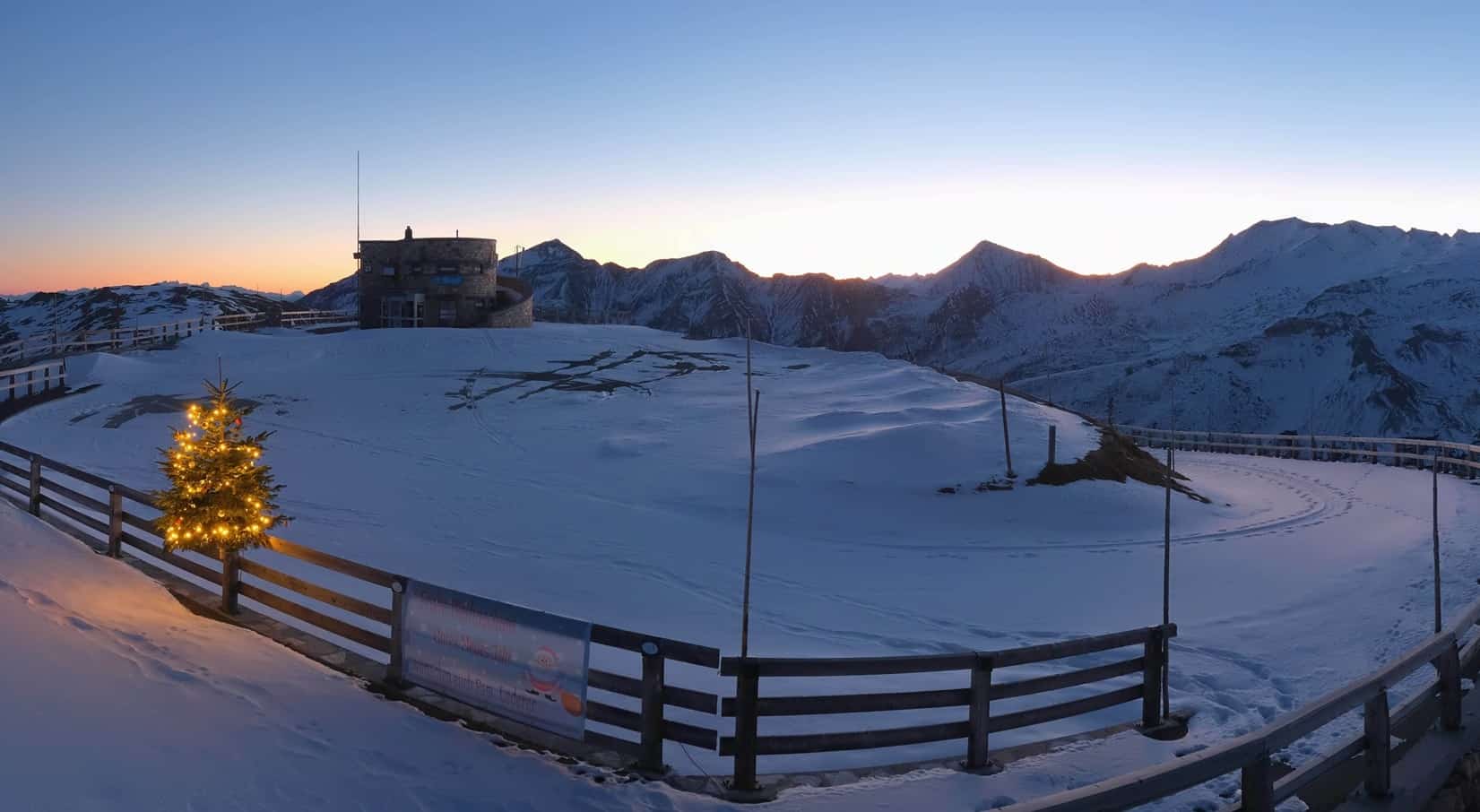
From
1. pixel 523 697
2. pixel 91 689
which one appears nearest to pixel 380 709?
pixel 523 697

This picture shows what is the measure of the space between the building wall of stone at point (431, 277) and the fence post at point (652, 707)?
5708 cm

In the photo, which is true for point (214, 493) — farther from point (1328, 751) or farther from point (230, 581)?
point (1328, 751)

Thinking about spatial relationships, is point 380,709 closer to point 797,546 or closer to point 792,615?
point 792,615

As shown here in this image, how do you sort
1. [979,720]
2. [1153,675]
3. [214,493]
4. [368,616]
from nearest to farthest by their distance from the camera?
[979,720] < [1153,675] < [368,616] < [214,493]

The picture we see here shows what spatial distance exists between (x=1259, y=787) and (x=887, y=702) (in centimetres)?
274

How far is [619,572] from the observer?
1812cm

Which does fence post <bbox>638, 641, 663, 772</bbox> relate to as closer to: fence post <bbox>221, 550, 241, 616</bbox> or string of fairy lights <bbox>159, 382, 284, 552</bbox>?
string of fairy lights <bbox>159, 382, 284, 552</bbox>

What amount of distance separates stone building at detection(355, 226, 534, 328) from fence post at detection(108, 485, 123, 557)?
4877 centimetres

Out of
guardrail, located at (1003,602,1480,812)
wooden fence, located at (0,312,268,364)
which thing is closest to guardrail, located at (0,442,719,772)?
guardrail, located at (1003,602,1480,812)

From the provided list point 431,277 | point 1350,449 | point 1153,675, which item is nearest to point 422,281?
point 431,277

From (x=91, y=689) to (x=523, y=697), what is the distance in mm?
3618

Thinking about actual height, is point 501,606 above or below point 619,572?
above

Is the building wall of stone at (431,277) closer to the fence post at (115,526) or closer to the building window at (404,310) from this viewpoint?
the building window at (404,310)

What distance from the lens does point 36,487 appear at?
16.1 meters
